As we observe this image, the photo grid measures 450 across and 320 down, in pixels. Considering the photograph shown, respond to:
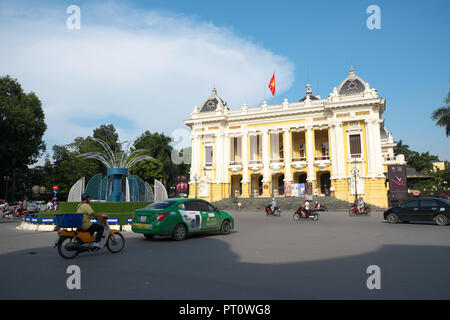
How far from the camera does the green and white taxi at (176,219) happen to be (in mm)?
10047

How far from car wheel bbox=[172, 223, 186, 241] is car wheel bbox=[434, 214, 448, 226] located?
12246 millimetres

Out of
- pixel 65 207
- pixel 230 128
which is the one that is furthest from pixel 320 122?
pixel 65 207

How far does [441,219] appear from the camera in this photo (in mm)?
14617

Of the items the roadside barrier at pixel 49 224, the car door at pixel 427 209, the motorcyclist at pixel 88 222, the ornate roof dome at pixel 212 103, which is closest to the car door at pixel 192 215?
the motorcyclist at pixel 88 222

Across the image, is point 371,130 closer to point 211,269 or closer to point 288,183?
point 288,183

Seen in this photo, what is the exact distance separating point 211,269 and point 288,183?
35274mm

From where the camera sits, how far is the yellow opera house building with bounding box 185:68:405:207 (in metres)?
36.8

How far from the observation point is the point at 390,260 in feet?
22.6

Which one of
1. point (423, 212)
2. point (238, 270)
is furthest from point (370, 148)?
point (238, 270)

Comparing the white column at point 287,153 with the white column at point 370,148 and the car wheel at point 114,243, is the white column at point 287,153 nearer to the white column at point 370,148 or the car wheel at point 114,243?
the white column at point 370,148

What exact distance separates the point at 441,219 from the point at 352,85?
27.8m

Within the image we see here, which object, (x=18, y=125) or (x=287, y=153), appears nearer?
(x=18, y=125)

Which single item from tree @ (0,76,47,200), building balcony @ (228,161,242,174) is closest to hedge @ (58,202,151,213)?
tree @ (0,76,47,200)

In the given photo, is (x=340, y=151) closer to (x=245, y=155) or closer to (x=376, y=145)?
(x=376, y=145)
